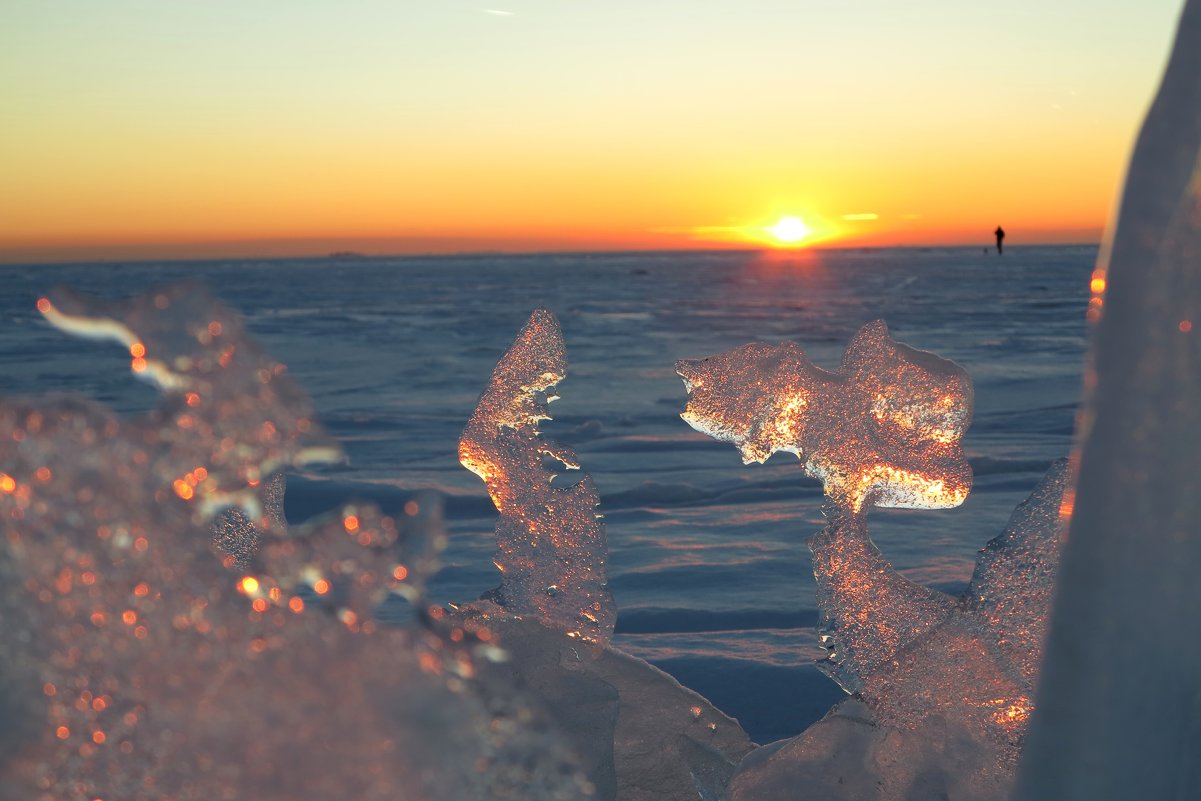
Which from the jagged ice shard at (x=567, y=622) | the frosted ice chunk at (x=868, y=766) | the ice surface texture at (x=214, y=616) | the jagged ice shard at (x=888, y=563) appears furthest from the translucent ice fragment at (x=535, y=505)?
the ice surface texture at (x=214, y=616)

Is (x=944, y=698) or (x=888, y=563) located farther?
(x=888, y=563)

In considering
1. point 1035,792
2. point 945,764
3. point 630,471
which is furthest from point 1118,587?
point 630,471

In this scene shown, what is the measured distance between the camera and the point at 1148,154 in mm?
897

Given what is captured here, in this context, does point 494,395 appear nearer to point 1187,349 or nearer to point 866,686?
point 866,686

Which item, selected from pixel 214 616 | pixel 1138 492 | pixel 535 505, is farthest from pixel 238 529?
pixel 1138 492

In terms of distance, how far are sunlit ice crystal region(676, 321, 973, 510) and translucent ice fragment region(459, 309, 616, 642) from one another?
32cm

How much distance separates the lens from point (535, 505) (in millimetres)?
2387

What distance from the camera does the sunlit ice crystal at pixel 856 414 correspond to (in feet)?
6.74

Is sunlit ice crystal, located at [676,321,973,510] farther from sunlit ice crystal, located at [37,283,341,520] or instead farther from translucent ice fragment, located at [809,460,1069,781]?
sunlit ice crystal, located at [37,283,341,520]

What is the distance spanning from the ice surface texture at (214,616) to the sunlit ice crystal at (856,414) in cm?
141

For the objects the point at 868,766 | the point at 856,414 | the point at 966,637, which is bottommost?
the point at 868,766

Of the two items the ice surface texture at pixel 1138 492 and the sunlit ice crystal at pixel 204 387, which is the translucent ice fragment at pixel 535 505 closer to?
the ice surface texture at pixel 1138 492

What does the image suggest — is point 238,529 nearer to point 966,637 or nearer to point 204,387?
point 966,637

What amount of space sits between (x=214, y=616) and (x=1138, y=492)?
0.66m
